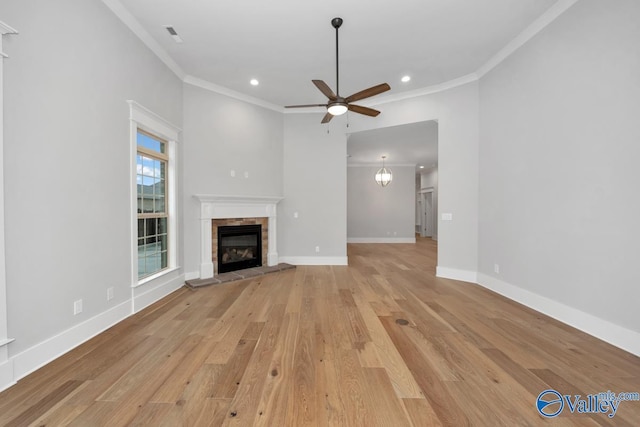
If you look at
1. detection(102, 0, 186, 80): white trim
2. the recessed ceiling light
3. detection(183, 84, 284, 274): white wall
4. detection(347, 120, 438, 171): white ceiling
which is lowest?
detection(183, 84, 284, 274): white wall

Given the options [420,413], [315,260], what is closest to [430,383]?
[420,413]

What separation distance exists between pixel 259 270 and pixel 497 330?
3773 millimetres

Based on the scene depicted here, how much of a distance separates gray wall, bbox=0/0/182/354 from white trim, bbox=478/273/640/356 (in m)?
4.80

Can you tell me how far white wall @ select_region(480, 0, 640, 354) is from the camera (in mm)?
2221

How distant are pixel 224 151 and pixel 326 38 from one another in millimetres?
2576

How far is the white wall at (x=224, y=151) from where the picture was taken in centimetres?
429

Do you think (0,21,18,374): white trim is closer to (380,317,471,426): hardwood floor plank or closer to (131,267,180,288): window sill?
(131,267,180,288): window sill

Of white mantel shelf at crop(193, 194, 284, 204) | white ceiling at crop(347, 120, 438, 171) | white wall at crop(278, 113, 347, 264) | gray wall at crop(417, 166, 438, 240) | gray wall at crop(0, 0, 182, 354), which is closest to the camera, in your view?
gray wall at crop(0, 0, 182, 354)

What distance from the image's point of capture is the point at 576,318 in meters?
2.61

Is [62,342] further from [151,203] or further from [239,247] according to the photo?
[239,247]

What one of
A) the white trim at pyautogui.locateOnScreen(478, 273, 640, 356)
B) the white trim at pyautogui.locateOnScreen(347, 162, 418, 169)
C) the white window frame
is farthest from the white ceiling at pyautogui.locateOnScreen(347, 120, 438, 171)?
the white window frame

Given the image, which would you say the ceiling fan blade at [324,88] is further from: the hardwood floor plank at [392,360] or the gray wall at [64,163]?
the hardwood floor plank at [392,360]

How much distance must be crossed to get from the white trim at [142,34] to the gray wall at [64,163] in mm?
72

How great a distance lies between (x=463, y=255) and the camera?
172 inches
